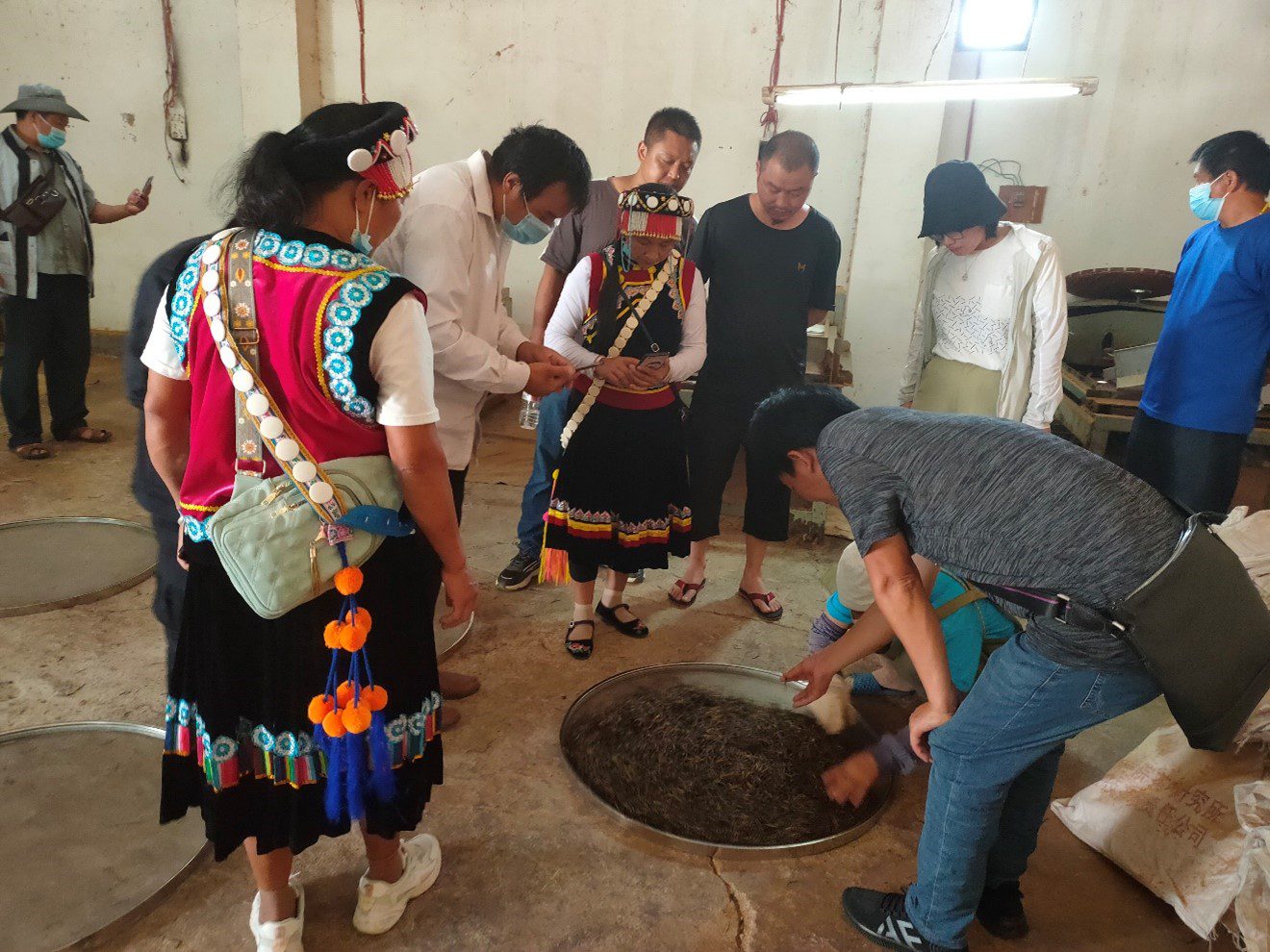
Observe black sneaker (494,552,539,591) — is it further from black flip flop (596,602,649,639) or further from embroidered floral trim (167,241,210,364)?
embroidered floral trim (167,241,210,364)

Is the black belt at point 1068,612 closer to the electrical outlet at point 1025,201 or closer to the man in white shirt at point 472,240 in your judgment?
the man in white shirt at point 472,240

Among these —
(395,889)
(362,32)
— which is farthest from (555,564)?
(362,32)

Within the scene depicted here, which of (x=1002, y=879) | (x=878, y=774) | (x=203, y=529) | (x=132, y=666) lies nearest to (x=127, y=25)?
(x=132, y=666)

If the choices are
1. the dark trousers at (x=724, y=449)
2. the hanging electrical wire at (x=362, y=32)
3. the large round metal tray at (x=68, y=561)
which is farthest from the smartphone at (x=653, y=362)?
the hanging electrical wire at (x=362, y=32)

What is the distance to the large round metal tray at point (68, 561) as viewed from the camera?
10.6 feet

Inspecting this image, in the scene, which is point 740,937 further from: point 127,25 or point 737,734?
point 127,25

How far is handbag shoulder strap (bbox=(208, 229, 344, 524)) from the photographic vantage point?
1363 millimetres

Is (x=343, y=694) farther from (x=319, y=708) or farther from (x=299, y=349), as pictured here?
(x=299, y=349)

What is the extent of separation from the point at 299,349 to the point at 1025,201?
215 inches

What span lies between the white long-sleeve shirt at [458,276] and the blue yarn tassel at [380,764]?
2.93ft

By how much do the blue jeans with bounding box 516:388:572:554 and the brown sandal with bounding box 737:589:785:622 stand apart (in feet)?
2.99

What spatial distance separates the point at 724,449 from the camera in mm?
3408

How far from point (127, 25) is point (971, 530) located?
7317mm

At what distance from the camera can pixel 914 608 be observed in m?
1.65
